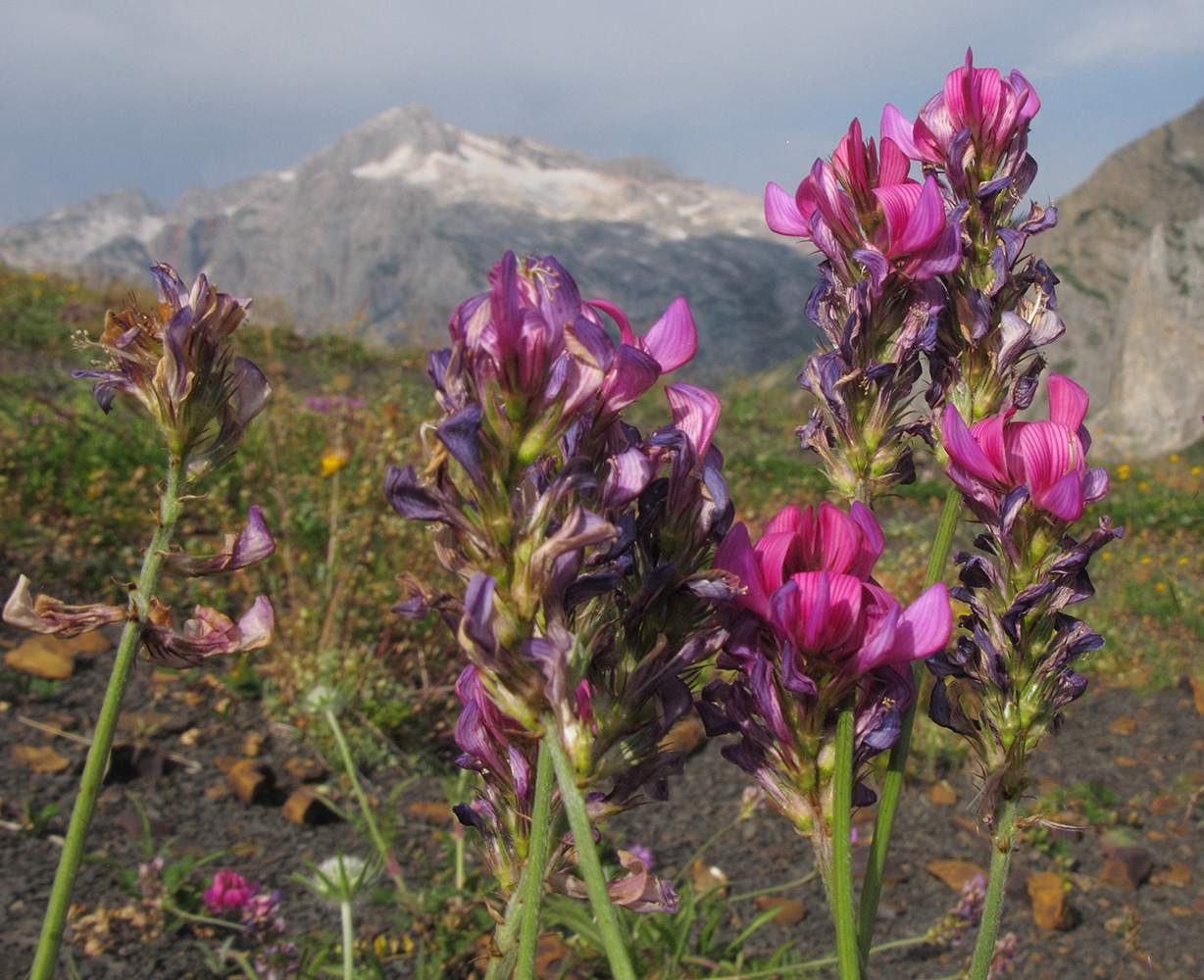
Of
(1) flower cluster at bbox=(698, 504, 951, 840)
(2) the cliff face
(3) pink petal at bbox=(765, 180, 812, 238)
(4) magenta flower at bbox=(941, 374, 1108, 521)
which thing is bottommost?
(1) flower cluster at bbox=(698, 504, 951, 840)

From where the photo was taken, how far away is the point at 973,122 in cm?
134

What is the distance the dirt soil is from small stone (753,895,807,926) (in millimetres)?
28

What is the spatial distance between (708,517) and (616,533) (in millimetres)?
143

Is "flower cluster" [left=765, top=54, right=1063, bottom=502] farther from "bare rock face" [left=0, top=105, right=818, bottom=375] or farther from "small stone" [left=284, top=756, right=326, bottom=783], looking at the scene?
"bare rock face" [left=0, top=105, right=818, bottom=375]

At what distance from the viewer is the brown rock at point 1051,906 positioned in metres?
3.18

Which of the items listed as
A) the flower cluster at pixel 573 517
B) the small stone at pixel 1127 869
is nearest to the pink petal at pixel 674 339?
the flower cluster at pixel 573 517

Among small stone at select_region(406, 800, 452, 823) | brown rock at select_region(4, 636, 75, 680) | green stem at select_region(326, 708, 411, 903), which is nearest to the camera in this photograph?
green stem at select_region(326, 708, 411, 903)

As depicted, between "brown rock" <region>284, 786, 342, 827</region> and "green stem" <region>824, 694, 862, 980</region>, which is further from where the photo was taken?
"brown rock" <region>284, 786, 342, 827</region>

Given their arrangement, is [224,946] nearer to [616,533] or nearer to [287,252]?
[616,533]

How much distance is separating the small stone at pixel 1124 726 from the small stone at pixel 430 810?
11.9ft

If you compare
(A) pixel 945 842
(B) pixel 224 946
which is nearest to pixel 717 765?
(A) pixel 945 842

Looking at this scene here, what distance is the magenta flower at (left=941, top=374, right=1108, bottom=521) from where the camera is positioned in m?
1.00

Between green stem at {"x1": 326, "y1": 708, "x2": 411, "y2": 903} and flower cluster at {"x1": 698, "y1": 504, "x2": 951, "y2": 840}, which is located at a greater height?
flower cluster at {"x1": 698, "y1": 504, "x2": 951, "y2": 840}

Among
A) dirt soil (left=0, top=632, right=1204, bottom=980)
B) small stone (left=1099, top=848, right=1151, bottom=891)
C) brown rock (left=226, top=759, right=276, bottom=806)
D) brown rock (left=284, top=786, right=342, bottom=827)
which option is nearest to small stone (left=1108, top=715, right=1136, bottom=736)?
dirt soil (left=0, top=632, right=1204, bottom=980)
